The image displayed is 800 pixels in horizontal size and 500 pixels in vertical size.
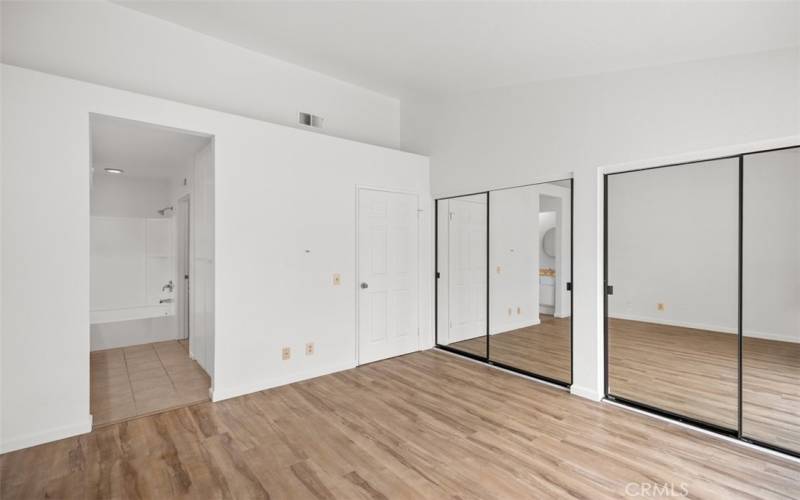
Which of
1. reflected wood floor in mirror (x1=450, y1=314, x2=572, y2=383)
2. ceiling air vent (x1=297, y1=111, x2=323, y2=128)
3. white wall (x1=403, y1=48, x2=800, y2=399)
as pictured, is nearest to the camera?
white wall (x1=403, y1=48, x2=800, y2=399)

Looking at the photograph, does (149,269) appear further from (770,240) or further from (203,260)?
(770,240)

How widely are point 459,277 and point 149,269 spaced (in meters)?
4.96

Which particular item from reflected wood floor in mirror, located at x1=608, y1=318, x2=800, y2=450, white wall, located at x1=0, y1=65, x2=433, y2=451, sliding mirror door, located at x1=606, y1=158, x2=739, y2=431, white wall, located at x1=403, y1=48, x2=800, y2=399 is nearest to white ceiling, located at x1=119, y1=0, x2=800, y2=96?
white wall, located at x1=403, y1=48, x2=800, y2=399

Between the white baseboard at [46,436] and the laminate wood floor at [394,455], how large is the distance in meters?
0.06

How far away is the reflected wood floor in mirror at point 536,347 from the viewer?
13.6ft

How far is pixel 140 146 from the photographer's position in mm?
4336

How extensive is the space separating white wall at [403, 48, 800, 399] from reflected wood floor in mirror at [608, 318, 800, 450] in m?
0.44

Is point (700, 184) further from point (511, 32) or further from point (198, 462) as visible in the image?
point (198, 462)

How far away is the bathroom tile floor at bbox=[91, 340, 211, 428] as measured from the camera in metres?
3.24

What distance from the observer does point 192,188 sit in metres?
4.63

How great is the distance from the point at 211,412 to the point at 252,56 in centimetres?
356

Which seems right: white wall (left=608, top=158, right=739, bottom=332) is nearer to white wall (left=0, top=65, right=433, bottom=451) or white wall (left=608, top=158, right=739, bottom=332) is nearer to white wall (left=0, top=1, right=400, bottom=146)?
white wall (left=0, top=65, right=433, bottom=451)

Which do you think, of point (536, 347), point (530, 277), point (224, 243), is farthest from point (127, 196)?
point (536, 347)

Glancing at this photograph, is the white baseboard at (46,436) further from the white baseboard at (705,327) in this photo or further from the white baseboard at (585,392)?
the white baseboard at (705,327)
